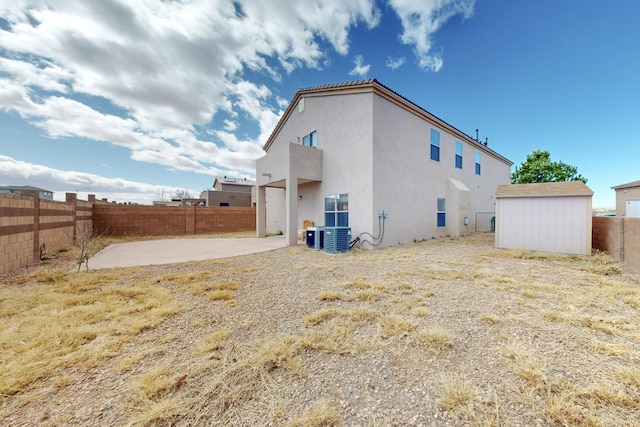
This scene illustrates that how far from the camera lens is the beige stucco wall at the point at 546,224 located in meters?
7.48

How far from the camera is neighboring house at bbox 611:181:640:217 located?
671 inches

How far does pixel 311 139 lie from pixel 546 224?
33.9ft

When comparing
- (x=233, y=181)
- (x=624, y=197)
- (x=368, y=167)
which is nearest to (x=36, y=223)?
(x=368, y=167)

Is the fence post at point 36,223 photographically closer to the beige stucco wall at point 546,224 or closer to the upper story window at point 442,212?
the beige stucco wall at point 546,224

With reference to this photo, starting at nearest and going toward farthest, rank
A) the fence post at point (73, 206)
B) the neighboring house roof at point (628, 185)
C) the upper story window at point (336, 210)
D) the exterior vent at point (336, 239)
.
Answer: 1. the exterior vent at point (336, 239)
2. the fence post at point (73, 206)
3. the upper story window at point (336, 210)
4. the neighboring house roof at point (628, 185)

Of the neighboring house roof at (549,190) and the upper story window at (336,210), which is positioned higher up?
the neighboring house roof at (549,190)

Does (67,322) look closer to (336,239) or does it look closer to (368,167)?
(336,239)

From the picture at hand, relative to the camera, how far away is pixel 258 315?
11.6 ft

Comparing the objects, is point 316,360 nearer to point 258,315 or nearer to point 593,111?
point 258,315

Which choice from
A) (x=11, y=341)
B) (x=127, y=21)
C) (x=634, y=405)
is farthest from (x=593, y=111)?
(x=11, y=341)

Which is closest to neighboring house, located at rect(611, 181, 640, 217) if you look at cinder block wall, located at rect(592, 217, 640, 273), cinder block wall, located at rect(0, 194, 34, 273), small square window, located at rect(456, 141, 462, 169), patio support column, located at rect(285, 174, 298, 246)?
small square window, located at rect(456, 141, 462, 169)

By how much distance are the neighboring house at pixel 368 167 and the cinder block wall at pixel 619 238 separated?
18.0 ft

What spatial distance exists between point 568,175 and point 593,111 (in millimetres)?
10872

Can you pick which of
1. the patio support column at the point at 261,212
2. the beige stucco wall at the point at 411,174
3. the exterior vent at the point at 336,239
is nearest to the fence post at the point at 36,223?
the patio support column at the point at 261,212
